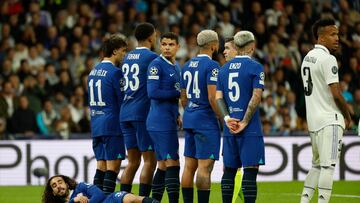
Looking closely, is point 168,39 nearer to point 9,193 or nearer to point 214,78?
point 214,78

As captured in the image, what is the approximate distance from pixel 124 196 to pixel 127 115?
152 centimetres

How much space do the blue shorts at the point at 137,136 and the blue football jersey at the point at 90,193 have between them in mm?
1211

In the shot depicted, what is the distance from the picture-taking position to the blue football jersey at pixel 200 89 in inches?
514

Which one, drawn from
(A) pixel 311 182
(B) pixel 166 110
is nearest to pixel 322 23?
(A) pixel 311 182

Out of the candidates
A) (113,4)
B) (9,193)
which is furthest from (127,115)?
(113,4)

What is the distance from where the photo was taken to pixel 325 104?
41.6ft

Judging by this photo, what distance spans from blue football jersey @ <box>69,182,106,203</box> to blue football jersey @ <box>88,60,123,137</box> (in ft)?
4.72

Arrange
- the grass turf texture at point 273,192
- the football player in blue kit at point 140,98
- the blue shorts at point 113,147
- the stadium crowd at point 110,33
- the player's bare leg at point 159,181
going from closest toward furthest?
the player's bare leg at point 159,181 → the football player in blue kit at point 140,98 → the blue shorts at point 113,147 → the grass turf texture at point 273,192 → the stadium crowd at point 110,33

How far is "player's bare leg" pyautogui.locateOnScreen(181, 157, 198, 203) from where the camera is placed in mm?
13250

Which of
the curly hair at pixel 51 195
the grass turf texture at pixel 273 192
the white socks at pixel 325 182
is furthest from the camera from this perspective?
the grass turf texture at pixel 273 192

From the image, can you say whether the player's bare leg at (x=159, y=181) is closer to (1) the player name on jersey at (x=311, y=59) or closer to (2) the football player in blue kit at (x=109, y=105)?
(2) the football player in blue kit at (x=109, y=105)

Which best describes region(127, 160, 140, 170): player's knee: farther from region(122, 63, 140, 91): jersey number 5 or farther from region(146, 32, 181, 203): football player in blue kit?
region(122, 63, 140, 91): jersey number 5

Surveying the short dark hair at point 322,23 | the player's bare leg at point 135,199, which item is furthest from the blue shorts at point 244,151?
the short dark hair at point 322,23

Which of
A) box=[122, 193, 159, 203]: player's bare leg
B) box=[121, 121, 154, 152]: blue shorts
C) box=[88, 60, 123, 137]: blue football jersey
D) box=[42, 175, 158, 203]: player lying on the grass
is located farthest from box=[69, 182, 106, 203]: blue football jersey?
box=[88, 60, 123, 137]: blue football jersey
